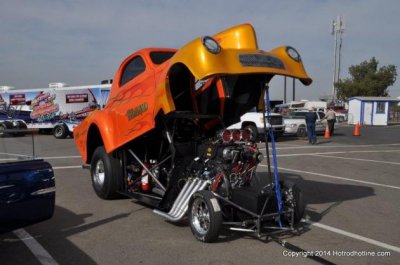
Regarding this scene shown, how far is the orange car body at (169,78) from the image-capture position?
4766 millimetres

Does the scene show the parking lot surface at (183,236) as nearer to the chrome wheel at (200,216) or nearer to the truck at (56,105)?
the chrome wheel at (200,216)

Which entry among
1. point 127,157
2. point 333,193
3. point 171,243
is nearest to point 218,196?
point 171,243

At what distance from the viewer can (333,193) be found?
26.7 feet

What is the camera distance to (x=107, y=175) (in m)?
7.21

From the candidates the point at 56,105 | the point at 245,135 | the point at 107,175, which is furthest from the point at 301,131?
the point at 245,135

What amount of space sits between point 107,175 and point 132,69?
188 centimetres

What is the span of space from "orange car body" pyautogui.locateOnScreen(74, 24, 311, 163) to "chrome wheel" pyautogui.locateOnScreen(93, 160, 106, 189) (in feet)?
2.18

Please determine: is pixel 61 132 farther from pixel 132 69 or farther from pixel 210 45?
pixel 210 45

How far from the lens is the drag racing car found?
5.06 meters

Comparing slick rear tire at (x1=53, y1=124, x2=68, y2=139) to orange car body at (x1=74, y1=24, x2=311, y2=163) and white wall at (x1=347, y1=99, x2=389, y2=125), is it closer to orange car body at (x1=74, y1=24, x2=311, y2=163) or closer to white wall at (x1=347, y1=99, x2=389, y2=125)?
orange car body at (x1=74, y1=24, x2=311, y2=163)

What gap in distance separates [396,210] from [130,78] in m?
4.90

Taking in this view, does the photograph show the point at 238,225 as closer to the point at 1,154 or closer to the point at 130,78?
the point at 1,154

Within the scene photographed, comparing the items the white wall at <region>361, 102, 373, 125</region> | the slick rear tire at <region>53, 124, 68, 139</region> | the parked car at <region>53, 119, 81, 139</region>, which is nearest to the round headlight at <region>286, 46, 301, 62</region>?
the parked car at <region>53, 119, 81, 139</region>

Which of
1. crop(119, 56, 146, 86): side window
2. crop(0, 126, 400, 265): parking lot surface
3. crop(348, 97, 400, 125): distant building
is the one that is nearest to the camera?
crop(0, 126, 400, 265): parking lot surface
